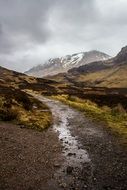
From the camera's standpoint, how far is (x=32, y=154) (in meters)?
26.5

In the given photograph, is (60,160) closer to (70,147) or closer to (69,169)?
(69,169)

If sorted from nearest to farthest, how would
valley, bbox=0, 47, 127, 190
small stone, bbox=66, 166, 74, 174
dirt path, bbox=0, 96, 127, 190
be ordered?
dirt path, bbox=0, 96, 127, 190 → valley, bbox=0, 47, 127, 190 → small stone, bbox=66, 166, 74, 174

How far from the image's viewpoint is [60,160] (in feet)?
82.6

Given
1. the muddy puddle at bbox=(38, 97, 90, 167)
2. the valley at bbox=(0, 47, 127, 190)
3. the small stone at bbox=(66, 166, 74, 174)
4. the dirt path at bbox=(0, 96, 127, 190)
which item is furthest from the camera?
A: the muddy puddle at bbox=(38, 97, 90, 167)

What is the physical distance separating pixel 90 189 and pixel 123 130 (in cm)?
2000

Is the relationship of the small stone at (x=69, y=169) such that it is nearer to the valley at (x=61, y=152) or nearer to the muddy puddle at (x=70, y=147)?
the valley at (x=61, y=152)

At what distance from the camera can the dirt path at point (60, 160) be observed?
65.1 ft

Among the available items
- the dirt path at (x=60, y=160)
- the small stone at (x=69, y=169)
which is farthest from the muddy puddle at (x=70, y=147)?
the small stone at (x=69, y=169)

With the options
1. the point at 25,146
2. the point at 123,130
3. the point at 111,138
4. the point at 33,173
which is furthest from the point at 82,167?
the point at 123,130

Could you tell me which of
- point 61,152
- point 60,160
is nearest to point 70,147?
point 61,152

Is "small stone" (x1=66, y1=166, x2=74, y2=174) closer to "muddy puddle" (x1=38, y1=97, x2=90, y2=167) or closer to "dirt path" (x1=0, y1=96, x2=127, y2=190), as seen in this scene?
"dirt path" (x1=0, y1=96, x2=127, y2=190)

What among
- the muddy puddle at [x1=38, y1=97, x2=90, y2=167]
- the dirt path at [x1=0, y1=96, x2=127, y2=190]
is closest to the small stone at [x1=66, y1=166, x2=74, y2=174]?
the dirt path at [x1=0, y1=96, x2=127, y2=190]

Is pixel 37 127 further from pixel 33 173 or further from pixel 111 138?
pixel 33 173

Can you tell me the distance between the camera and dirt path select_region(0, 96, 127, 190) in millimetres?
19828
